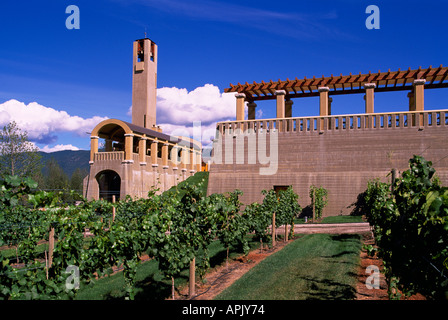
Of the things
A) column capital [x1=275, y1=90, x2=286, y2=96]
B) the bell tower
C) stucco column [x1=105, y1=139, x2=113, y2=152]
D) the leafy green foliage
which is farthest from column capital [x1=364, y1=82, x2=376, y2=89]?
the bell tower

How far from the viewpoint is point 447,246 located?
3.51 meters

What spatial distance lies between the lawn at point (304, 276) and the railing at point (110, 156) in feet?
55.5

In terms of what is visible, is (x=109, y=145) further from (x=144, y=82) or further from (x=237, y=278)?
(x=237, y=278)

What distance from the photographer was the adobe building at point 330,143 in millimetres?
18375

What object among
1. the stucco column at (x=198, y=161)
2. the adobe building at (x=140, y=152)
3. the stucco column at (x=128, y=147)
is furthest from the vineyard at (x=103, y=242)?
the stucco column at (x=198, y=161)

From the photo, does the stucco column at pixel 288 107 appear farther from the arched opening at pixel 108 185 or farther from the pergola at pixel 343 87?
the arched opening at pixel 108 185

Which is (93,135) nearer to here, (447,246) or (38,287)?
(38,287)

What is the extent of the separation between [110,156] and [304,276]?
803 inches

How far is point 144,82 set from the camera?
33406mm

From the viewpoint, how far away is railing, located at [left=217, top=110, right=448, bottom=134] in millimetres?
18188

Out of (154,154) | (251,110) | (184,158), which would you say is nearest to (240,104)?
(251,110)

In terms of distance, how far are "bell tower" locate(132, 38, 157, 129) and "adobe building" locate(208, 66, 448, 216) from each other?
558 inches
